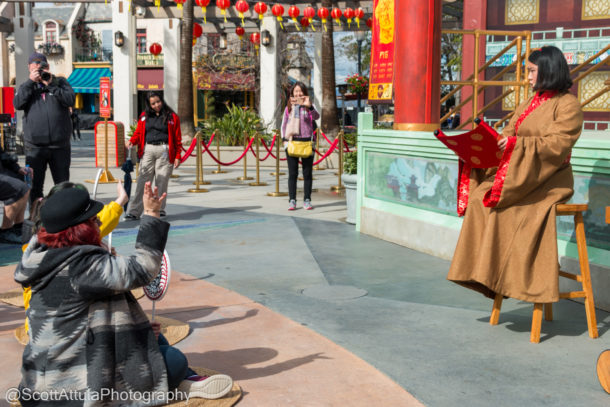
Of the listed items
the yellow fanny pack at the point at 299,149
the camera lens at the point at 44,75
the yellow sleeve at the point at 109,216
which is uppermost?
the camera lens at the point at 44,75

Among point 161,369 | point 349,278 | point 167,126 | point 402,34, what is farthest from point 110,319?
point 167,126

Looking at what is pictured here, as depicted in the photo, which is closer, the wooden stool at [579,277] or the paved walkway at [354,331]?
the paved walkway at [354,331]

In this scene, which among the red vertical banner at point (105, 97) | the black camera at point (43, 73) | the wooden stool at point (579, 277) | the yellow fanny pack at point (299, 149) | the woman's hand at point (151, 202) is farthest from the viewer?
the red vertical banner at point (105, 97)

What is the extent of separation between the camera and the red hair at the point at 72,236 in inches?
123

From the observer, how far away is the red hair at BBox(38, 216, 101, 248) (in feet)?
10.3

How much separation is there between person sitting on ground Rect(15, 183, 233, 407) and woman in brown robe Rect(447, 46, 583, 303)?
2.34 m

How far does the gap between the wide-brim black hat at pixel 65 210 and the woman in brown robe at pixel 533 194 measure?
2.63m

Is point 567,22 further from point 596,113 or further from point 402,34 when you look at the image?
point 402,34

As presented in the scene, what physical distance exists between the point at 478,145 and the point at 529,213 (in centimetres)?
54

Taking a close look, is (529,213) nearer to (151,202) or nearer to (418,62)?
(151,202)

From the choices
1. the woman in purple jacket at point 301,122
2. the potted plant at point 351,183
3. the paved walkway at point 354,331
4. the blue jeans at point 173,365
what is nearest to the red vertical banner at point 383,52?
the woman in purple jacket at point 301,122

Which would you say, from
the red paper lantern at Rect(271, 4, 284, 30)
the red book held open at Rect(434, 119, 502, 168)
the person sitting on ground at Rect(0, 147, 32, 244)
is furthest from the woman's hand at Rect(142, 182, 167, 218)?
the red paper lantern at Rect(271, 4, 284, 30)

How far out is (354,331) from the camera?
4988 millimetres

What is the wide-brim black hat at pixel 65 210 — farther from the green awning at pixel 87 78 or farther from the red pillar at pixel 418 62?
the green awning at pixel 87 78
